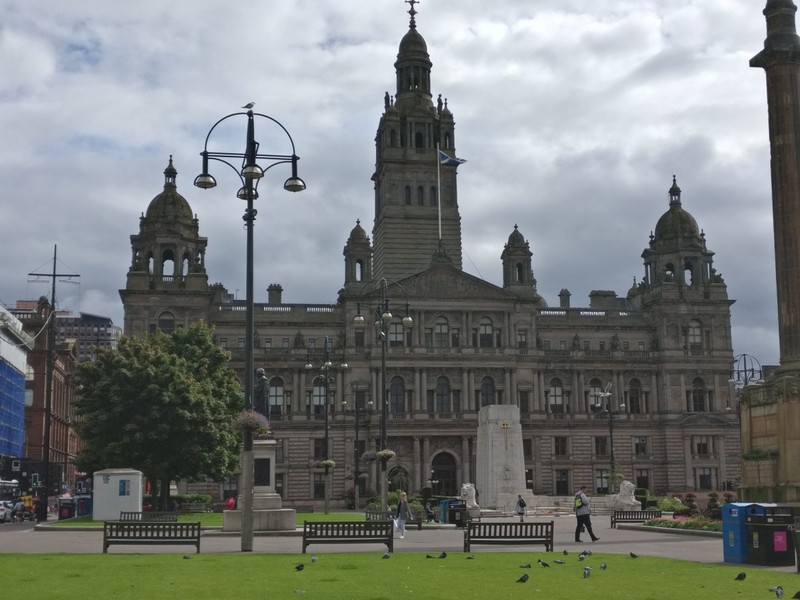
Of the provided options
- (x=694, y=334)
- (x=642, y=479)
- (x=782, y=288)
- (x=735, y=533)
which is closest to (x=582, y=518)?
(x=735, y=533)

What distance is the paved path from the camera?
93.4 ft

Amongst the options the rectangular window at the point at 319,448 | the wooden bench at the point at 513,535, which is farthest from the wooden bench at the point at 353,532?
the rectangular window at the point at 319,448

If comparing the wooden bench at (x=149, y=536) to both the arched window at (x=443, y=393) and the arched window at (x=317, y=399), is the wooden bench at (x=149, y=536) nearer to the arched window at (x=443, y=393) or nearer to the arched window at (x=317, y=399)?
the arched window at (x=317, y=399)

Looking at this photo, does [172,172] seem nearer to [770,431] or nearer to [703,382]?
[703,382]

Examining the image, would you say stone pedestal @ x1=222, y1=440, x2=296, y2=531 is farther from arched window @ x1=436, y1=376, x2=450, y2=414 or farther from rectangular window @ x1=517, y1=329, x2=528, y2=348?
rectangular window @ x1=517, y1=329, x2=528, y2=348

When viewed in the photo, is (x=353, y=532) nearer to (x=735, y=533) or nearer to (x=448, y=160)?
(x=735, y=533)

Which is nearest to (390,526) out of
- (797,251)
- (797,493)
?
(797,493)

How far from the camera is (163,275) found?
92312 mm

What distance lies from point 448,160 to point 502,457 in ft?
138

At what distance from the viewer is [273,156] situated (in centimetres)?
3097

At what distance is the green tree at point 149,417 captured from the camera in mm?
54250

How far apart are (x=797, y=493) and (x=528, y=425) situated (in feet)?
196

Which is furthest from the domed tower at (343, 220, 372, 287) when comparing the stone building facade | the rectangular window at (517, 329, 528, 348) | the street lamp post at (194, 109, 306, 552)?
the street lamp post at (194, 109, 306, 552)

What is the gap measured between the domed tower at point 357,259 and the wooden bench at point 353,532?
6765 cm
